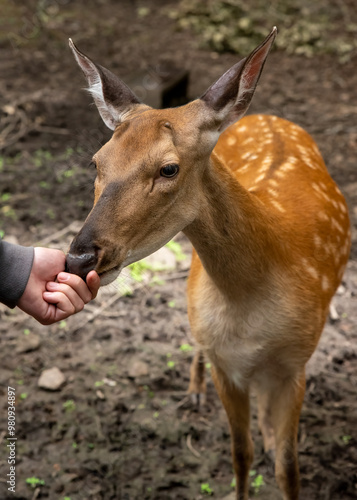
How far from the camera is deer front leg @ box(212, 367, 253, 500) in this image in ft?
10.2

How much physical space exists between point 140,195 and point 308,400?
2263 mm

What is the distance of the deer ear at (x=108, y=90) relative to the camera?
2.53m

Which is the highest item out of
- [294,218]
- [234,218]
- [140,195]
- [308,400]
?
[140,195]

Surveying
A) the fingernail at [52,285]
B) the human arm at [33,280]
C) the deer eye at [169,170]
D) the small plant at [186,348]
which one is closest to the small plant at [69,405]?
the small plant at [186,348]

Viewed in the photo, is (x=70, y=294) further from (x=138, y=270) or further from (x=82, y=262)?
(x=138, y=270)

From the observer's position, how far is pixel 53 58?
8.37 m

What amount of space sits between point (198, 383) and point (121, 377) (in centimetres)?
51

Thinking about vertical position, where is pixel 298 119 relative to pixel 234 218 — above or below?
below

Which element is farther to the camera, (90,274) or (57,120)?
(57,120)

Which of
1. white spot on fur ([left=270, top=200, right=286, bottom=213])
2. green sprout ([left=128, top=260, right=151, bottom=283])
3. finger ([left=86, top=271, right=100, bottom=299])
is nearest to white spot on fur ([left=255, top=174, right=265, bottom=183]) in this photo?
white spot on fur ([left=270, top=200, right=286, bottom=213])

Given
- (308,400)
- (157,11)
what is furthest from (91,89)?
(157,11)

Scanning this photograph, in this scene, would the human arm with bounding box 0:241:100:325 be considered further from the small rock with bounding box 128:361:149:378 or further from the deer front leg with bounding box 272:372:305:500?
the small rock with bounding box 128:361:149:378

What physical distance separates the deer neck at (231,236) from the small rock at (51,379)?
1.66 meters

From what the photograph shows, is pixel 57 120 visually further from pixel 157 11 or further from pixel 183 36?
pixel 157 11
